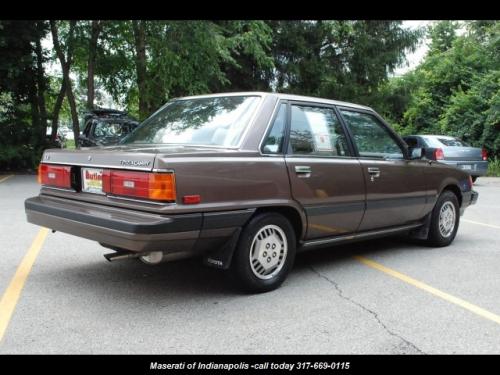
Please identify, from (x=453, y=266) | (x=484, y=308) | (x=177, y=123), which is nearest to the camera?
(x=484, y=308)

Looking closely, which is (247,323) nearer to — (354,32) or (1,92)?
(1,92)

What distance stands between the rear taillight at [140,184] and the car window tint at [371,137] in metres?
2.18

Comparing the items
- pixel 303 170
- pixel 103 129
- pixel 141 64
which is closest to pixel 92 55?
pixel 141 64

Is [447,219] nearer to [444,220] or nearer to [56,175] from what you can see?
[444,220]

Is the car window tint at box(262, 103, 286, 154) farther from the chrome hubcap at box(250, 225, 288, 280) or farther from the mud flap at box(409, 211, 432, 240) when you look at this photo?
the mud flap at box(409, 211, 432, 240)

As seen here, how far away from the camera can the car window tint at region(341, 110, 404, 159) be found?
5.00 meters

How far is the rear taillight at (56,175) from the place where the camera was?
4.22 metres

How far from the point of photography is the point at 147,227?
11.1 feet

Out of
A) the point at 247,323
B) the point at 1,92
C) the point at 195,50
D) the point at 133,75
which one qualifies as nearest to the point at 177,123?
the point at 247,323

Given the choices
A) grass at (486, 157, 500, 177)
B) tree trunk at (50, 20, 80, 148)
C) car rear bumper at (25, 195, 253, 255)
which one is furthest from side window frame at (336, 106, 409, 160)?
tree trunk at (50, 20, 80, 148)

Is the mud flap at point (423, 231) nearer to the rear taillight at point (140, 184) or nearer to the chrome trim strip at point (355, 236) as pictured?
the chrome trim strip at point (355, 236)

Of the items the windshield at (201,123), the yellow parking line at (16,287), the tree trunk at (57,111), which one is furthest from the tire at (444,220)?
the tree trunk at (57,111)
